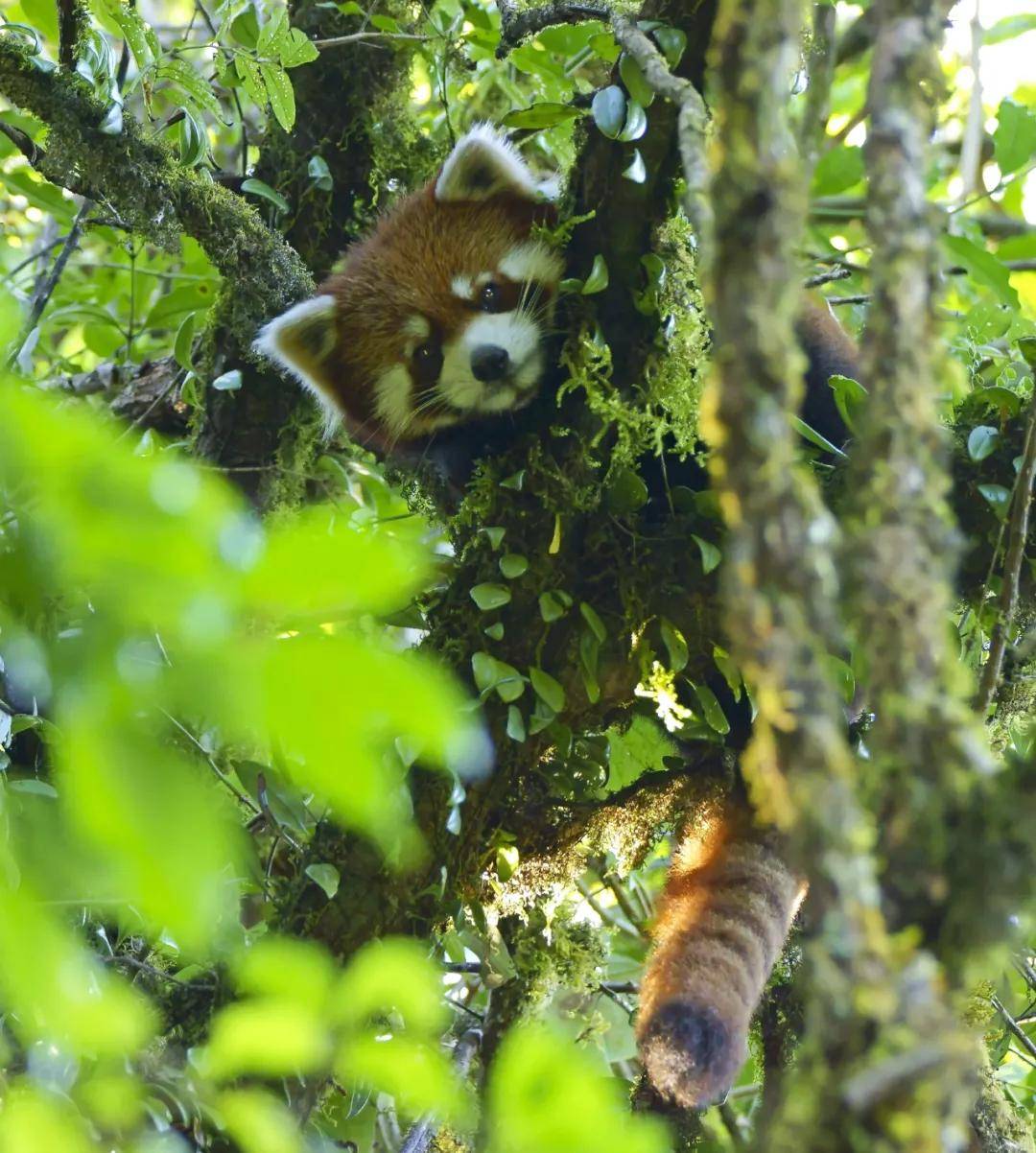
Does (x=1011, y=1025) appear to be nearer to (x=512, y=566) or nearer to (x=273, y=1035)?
(x=512, y=566)

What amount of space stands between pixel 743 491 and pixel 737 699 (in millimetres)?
2027

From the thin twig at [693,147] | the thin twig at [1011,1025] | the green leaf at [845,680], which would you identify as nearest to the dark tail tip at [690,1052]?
the green leaf at [845,680]

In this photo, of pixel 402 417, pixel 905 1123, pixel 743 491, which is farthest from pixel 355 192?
pixel 905 1123

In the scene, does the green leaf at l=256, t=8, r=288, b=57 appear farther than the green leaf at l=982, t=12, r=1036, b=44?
No

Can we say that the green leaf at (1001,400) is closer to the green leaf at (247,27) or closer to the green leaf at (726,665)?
the green leaf at (726,665)

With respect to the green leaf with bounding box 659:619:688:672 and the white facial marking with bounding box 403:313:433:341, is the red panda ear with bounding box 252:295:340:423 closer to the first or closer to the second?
the white facial marking with bounding box 403:313:433:341

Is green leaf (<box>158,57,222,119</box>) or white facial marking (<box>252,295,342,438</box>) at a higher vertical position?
green leaf (<box>158,57,222,119</box>)

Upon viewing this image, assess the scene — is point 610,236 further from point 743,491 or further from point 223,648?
point 223,648

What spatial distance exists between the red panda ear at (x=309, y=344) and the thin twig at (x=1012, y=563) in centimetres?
185

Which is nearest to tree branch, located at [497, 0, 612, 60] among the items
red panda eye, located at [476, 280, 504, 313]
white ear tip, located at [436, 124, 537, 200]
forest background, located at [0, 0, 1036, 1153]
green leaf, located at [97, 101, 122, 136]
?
forest background, located at [0, 0, 1036, 1153]

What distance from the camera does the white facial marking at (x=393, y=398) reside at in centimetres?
354

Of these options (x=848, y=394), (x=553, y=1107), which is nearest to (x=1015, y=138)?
(x=848, y=394)

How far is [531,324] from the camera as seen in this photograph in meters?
3.05

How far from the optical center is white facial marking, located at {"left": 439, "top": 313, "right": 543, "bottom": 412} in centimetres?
299
